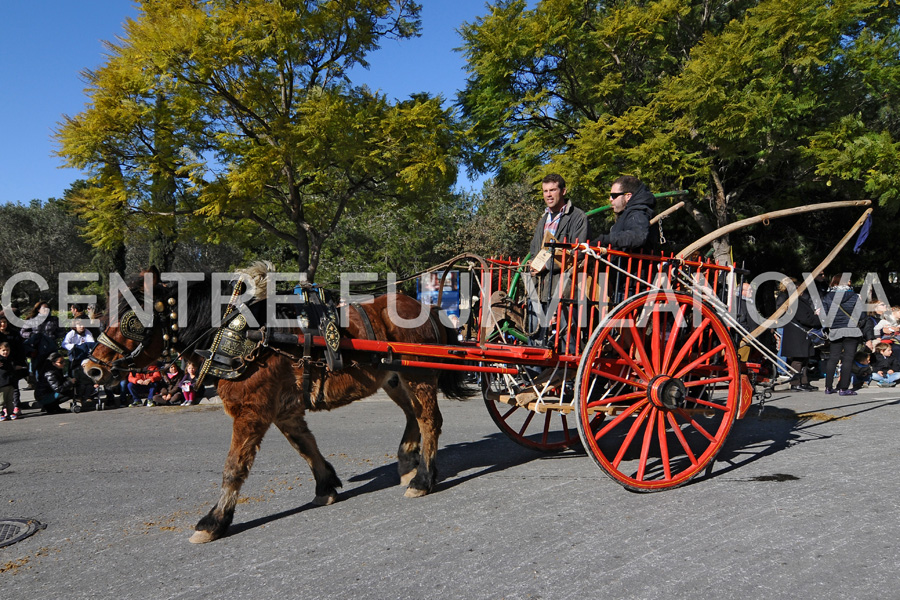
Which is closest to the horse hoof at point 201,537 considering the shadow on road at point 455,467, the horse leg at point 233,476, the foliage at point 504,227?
the horse leg at point 233,476

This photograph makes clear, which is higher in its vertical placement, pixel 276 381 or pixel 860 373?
pixel 276 381

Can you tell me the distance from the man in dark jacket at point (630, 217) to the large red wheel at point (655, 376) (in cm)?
45

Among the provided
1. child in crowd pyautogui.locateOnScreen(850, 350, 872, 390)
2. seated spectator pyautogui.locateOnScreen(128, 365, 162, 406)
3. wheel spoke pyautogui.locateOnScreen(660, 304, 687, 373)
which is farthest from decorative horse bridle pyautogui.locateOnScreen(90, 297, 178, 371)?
child in crowd pyautogui.locateOnScreen(850, 350, 872, 390)

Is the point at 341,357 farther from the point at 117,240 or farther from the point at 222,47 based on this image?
the point at 117,240

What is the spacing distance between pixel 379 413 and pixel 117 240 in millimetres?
6746

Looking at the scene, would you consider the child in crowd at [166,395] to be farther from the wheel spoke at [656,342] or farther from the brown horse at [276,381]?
the wheel spoke at [656,342]

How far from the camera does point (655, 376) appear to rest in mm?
5047

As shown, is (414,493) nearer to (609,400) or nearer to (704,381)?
(609,400)

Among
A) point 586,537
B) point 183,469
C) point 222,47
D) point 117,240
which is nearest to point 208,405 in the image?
point 117,240

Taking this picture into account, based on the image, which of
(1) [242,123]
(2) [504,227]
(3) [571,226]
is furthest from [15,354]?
(2) [504,227]

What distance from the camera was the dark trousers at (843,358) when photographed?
10.3m

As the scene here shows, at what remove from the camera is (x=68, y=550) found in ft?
13.6

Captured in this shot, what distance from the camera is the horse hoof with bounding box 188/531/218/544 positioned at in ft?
13.6

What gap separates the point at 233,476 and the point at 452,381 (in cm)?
221
